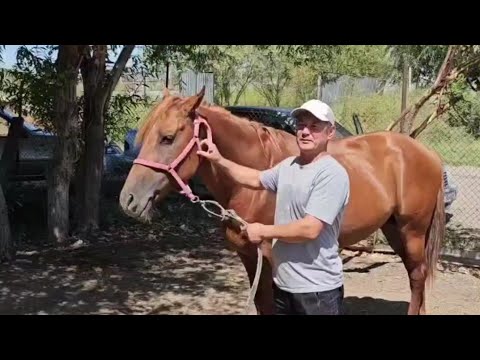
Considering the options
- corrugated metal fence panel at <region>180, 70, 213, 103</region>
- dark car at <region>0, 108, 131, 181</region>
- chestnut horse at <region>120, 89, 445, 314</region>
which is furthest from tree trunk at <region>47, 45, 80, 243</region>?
corrugated metal fence panel at <region>180, 70, 213, 103</region>

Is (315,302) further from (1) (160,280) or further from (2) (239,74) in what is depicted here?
(2) (239,74)

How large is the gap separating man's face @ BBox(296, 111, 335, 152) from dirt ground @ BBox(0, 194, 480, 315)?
2.71 metres

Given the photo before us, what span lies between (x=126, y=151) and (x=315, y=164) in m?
7.74

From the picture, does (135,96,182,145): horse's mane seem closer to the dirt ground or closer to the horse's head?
the horse's head

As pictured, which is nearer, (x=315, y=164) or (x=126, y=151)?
(x=315, y=164)

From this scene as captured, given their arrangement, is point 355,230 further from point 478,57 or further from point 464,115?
point 464,115

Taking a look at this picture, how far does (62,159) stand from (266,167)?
389 centimetres

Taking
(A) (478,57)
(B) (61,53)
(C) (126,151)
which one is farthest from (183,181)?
(C) (126,151)

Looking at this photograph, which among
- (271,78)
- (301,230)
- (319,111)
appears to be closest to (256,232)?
(301,230)

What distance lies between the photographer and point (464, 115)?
281 inches

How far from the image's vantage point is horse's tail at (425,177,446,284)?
449cm

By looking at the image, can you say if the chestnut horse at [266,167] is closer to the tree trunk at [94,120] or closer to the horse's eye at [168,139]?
the horse's eye at [168,139]

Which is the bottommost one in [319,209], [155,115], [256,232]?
[256,232]

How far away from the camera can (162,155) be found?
307cm
